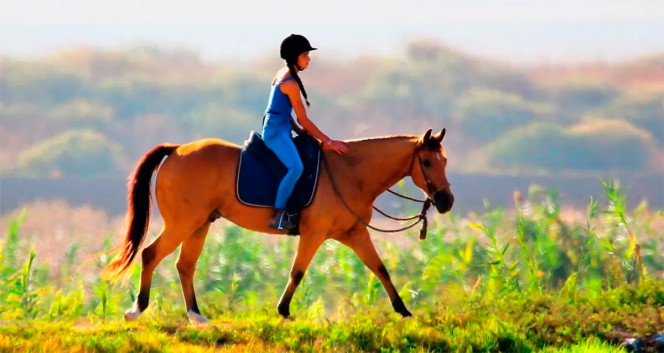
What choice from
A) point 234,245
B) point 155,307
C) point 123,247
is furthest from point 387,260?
point 123,247

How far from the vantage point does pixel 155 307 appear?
39.2 feet

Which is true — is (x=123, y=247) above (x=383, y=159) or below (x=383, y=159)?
below

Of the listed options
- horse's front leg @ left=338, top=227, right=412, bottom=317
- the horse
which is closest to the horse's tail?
the horse

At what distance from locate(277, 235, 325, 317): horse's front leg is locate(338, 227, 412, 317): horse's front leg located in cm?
33

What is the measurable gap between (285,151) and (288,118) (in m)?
0.32

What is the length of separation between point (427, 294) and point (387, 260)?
0.89 m

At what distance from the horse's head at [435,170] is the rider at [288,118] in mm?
856

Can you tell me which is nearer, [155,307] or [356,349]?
[356,349]

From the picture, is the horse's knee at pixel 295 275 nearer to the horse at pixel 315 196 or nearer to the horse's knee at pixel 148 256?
the horse at pixel 315 196

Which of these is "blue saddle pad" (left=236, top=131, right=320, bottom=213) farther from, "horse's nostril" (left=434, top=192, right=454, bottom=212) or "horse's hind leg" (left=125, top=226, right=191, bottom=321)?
"horse's nostril" (left=434, top=192, right=454, bottom=212)

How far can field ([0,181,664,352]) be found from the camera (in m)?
9.55

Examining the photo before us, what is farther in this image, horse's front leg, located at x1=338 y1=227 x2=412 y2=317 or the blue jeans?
horse's front leg, located at x1=338 y1=227 x2=412 y2=317

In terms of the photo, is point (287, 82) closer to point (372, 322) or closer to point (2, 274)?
point (372, 322)

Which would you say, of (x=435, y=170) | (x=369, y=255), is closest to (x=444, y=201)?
(x=435, y=170)
